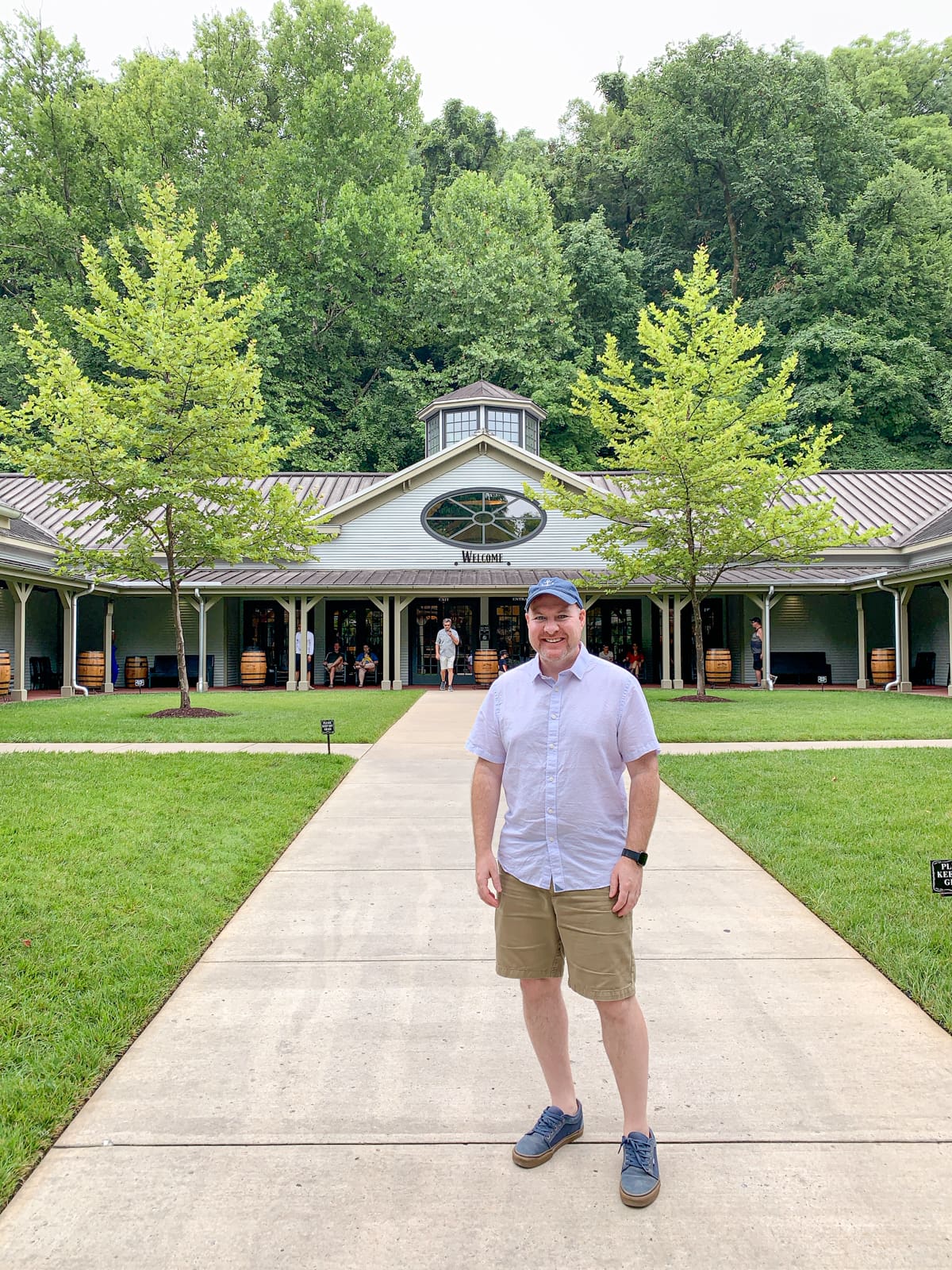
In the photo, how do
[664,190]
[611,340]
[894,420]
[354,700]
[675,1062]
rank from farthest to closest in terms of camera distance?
[664,190]
[894,420]
[611,340]
[354,700]
[675,1062]

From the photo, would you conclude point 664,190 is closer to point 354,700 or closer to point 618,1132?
point 354,700

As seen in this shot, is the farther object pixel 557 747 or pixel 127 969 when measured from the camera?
pixel 127 969

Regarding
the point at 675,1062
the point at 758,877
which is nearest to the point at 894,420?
the point at 758,877

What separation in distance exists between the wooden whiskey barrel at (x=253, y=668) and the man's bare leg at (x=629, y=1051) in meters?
22.2

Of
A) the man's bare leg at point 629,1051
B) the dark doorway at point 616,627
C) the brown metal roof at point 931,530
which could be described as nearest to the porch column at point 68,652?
the dark doorway at point 616,627

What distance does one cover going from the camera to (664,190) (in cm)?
4712

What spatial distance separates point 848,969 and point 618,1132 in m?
1.95

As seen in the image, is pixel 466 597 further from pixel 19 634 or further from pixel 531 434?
pixel 19 634

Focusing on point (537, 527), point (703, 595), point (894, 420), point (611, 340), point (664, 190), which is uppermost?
point (664, 190)

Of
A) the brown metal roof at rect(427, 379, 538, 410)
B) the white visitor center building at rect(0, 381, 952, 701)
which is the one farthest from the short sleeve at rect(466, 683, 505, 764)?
the brown metal roof at rect(427, 379, 538, 410)

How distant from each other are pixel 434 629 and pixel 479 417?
21.9ft

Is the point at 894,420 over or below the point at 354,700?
over

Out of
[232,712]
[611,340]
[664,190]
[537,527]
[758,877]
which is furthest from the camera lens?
[664,190]

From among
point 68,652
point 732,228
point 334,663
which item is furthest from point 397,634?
point 732,228
